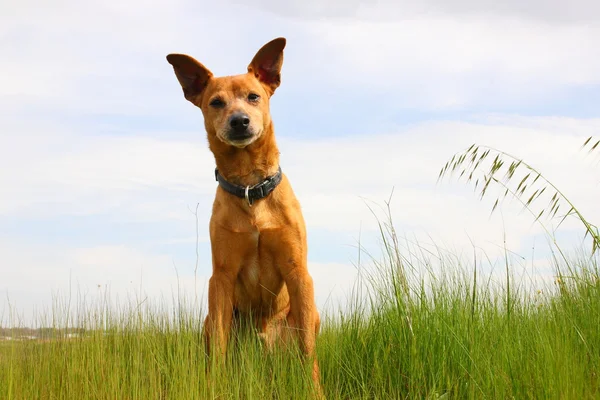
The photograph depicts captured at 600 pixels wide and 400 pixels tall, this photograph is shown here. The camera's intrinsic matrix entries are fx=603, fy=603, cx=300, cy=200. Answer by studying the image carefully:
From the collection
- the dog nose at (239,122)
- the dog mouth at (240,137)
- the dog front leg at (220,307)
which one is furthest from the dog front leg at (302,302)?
the dog nose at (239,122)

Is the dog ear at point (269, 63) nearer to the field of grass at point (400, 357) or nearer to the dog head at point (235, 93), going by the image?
the dog head at point (235, 93)

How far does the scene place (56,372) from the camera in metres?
5.70

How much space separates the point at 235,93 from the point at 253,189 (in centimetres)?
88

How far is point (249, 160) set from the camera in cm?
527

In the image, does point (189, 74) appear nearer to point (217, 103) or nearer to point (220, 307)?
point (217, 103)

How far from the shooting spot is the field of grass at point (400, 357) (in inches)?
157

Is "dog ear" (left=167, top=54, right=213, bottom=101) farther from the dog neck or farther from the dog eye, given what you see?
the dog neck

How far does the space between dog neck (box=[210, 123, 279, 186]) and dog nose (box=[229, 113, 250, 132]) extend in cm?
27

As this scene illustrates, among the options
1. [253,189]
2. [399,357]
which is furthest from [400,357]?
[253,189]

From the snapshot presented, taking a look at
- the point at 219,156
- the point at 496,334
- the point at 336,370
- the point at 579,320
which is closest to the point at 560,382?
the point at 496,334

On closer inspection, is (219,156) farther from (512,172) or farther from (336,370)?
(512,172)

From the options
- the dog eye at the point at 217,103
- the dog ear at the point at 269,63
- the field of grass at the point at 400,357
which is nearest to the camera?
the field of grass at the point at 400,357

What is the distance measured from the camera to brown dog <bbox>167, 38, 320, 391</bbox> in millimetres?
5113

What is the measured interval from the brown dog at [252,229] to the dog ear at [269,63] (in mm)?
19
